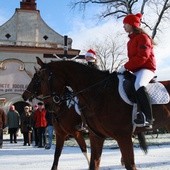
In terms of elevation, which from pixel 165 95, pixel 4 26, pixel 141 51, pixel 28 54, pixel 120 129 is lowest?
pixel 120 129

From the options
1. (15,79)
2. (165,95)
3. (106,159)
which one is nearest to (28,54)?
(15,79)

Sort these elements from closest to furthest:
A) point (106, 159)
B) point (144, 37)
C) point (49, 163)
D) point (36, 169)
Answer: point (144, 37) → point (36, 169) → point (49, 163) → point (106, 159)

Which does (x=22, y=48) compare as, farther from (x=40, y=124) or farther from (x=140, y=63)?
(x=140, y=63)

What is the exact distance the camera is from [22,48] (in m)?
38.0

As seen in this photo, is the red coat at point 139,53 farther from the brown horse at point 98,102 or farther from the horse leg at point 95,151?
the horse leg at point 95,151

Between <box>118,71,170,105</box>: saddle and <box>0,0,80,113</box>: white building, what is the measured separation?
25.5 m

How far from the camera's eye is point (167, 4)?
28859 millimetres

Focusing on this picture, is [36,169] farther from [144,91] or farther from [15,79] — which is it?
[15,79]

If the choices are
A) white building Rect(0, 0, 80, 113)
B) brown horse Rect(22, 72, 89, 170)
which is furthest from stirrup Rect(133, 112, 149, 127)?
white building Rect(0, 0, 80, 113)

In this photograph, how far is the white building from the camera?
118 feet

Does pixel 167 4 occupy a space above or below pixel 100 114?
above

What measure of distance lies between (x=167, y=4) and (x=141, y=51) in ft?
78.1

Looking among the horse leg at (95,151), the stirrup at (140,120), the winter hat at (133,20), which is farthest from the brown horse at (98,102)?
the winter hat at (133,20)

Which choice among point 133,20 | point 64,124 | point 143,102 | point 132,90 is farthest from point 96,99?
point 64,124
